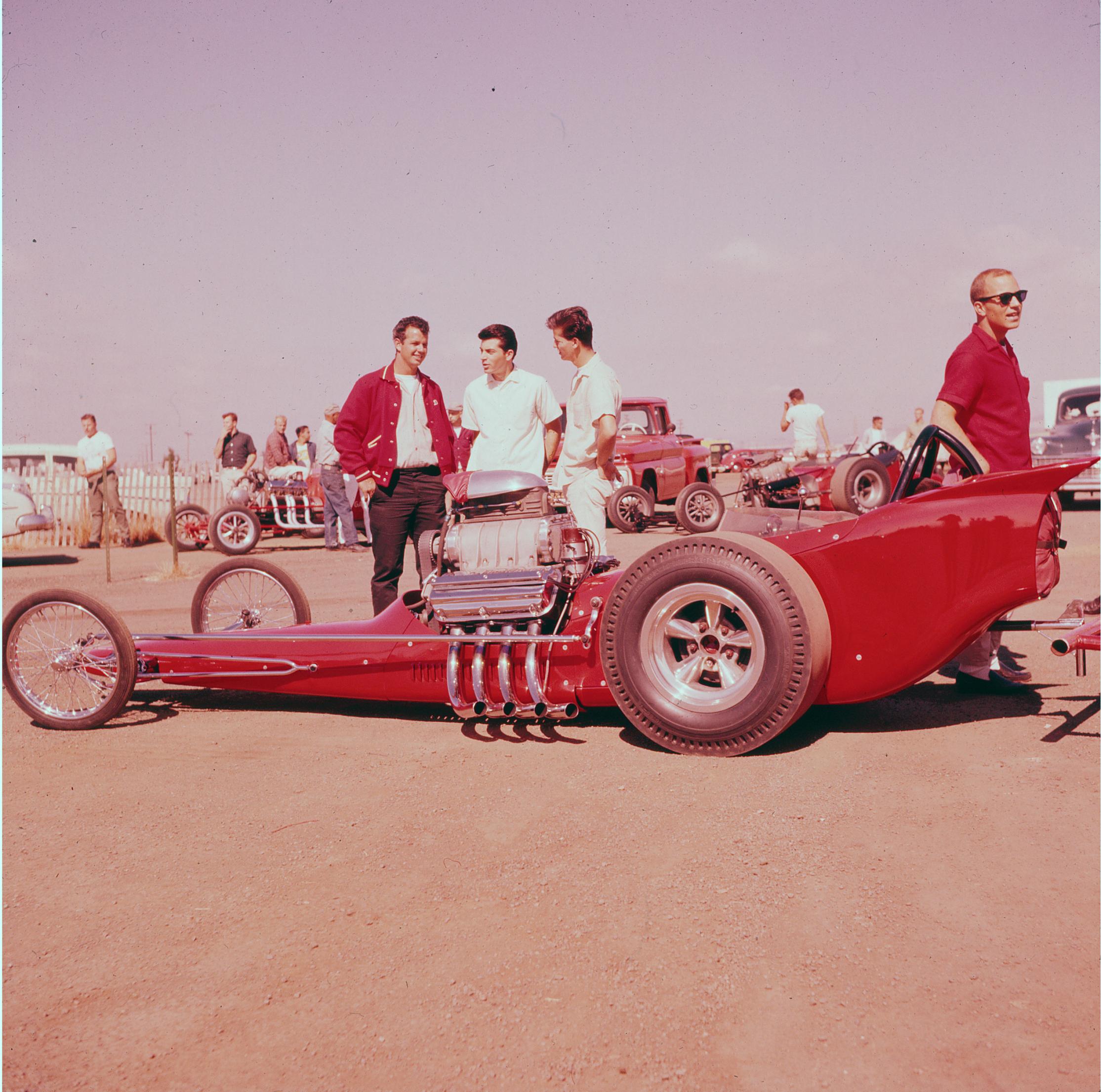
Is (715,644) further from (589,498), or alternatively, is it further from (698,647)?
(589,498)

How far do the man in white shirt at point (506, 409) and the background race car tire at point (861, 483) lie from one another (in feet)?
19.9

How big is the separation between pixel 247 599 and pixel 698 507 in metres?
8.79

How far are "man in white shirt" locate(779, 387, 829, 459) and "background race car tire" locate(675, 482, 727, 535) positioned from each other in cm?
216

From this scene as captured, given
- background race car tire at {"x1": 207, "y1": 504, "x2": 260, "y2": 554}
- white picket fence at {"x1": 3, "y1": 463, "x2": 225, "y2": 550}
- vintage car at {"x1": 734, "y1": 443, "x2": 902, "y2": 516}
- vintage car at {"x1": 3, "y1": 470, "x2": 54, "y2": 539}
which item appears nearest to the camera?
vintage car at {"x1": 734, "y1": 443, "x2": 902, "y2": 516}

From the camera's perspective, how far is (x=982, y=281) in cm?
459

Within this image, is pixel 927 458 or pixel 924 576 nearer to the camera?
pixel 924 576

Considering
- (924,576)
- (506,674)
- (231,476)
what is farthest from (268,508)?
(924,576)

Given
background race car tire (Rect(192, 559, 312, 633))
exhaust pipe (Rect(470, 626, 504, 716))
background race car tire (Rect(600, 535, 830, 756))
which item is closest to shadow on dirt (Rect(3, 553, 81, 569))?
background race car tire (Rect(192, 559, 312, 633))

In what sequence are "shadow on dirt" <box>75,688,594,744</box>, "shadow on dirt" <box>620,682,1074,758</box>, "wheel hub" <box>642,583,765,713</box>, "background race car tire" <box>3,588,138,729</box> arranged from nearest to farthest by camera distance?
"wheel hub" <box>642,583,765,713</box> < "shadow on dirt" <box>620,682,1074,758</box> < "shadow on dirt" <box>75,688,594,744</box> < "background race car tire" <box>3,588,138,729</box>

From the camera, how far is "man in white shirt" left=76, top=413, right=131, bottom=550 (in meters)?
14.6

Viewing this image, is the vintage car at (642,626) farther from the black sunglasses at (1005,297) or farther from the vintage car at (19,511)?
the vintage car at (19,511)

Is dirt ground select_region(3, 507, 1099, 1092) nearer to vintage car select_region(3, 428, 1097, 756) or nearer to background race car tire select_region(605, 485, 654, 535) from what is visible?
vintage car select_region(3, 428, 1097, 756)

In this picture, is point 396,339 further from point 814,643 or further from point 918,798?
point 918,798

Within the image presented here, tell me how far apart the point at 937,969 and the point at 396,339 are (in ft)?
14.2
